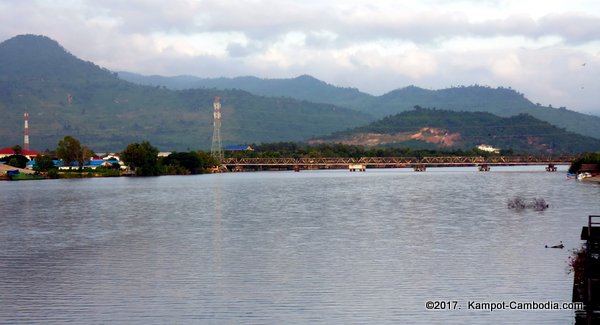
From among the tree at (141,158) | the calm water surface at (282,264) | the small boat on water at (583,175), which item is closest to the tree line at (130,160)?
the tree at (141,158)

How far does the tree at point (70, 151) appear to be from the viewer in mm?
154250

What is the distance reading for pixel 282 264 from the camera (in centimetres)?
3681

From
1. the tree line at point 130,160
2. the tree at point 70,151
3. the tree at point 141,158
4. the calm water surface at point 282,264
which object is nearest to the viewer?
the calm water surface at point 282,264

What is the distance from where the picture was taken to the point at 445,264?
36.4 metres

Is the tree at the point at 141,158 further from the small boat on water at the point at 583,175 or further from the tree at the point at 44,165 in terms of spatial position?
the small boat on water at the point at 583,175

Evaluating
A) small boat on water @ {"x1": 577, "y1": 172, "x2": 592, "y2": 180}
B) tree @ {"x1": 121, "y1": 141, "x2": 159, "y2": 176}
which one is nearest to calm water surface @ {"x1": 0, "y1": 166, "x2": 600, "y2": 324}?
small boat on water @ {"x1": 577, "y1": 172, "x2": 592, "y2": 180}

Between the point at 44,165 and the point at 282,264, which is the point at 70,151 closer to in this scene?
the point at 44,165

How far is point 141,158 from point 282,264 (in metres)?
125

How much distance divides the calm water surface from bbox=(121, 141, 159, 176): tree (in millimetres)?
86142

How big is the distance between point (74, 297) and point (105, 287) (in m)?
1.97

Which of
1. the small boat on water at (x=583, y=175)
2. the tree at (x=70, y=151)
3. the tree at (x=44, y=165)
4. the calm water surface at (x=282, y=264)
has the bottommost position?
the calm water surface at (x=282, y=264)

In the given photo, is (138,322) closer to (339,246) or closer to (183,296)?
(183,296)

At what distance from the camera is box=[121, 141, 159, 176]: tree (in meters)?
156

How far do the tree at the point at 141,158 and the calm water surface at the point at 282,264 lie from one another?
283 ft
